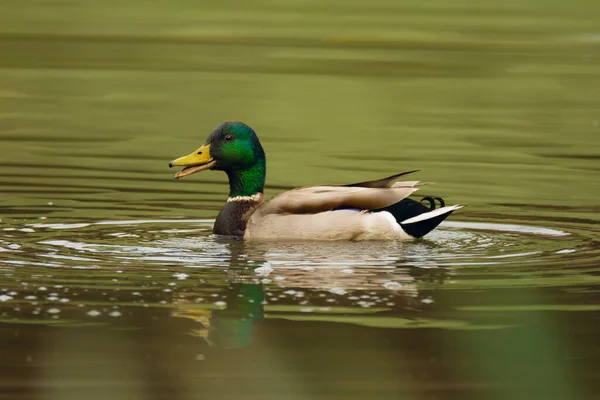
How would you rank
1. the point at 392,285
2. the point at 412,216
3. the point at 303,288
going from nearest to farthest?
the point at 303,288, the point at 392,285, the point at 412,216

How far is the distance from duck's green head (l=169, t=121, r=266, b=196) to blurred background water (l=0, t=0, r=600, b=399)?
0.44 metres

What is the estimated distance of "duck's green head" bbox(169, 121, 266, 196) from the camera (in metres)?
12.8

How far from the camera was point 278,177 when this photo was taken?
51.6 ft

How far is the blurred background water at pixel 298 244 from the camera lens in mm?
7668

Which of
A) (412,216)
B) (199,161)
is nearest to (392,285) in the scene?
(412,216)

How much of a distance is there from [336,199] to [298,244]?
0.44 m

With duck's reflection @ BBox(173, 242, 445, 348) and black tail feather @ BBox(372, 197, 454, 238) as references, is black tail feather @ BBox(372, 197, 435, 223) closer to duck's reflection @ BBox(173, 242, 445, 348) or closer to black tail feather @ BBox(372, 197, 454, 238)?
black tail feather @ BBox(372, 197, 454, 238)

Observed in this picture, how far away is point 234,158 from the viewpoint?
1289cm

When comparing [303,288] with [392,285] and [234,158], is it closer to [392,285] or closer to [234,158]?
[392,285]

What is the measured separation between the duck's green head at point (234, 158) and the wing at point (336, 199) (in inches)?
29.9

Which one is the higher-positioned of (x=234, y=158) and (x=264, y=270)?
(x=234, y=158)

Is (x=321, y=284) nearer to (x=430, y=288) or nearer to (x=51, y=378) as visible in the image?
(x=430, y=288)

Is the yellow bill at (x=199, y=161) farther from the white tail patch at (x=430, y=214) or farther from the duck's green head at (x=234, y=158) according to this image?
the white tail patch at (x=430, y=214)

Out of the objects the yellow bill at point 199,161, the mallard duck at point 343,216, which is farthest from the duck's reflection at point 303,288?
the yellow bill at point 199,161
